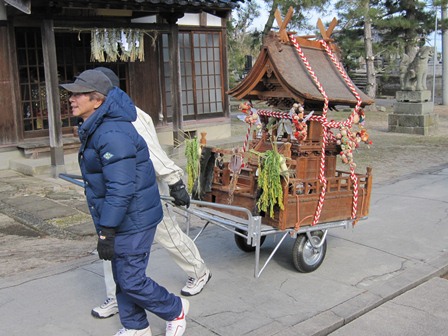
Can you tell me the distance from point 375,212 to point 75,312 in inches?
179

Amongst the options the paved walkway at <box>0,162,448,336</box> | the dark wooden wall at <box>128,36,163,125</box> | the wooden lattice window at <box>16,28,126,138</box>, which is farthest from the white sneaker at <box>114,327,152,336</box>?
the dark wooden wall at <box>128,36,163,125</box>

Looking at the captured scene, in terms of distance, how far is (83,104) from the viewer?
332 centimetres

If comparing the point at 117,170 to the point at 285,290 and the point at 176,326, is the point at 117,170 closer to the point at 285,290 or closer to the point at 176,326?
the point at 176,326

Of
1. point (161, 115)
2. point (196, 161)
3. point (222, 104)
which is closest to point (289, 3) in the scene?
point (222, 104)

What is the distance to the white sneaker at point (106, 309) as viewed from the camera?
4062 millimetres

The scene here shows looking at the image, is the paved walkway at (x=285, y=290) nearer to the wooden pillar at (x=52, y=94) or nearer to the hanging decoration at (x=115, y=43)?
the wooden pillar at (x=52, y=94)

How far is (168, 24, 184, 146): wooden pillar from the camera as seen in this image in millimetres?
11492

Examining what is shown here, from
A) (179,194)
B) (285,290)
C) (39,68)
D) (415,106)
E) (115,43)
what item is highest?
(115,43)

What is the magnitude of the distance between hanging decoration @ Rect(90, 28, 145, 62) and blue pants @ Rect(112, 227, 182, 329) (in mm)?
7624

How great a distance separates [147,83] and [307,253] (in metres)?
8.42

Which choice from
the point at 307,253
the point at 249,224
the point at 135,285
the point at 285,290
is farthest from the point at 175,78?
the point at 135,285

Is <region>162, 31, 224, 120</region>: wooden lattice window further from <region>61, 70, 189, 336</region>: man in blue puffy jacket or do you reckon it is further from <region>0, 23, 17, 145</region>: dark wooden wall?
<region>61, 70, 189, 336</region>: man in blue puffy jacket

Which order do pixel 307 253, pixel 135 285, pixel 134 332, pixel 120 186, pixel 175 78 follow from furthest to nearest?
pixel 175 78, pixel 307 253, pixel 134 332, pixel 135 285, pixel 120 186

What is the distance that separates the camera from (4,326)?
3912mm
